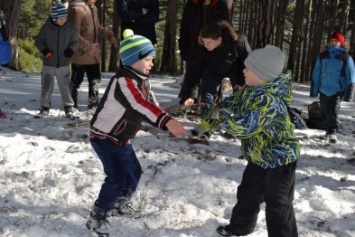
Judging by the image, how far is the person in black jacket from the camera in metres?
5.41

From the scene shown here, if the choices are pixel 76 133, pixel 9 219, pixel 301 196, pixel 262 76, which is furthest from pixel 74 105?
pixel 262 76

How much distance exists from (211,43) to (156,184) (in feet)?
6.54

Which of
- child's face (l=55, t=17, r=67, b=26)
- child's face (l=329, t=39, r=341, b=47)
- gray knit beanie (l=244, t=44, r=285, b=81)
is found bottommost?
gray knit beanie (l=244, t=44, r=285, b=81)

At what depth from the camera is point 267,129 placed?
3.20 meters

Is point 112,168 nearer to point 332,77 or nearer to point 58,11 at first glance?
point 58,11

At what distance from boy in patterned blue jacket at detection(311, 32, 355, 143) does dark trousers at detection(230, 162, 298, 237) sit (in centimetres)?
365

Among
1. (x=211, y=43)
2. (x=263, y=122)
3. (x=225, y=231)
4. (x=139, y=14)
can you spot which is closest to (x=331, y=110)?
(x=211, y=43)

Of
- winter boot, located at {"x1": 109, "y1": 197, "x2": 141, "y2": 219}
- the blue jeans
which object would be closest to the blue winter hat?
the blue jeans

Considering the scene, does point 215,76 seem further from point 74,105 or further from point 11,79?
point 11,79

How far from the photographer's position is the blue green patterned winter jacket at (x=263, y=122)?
307 centimetres

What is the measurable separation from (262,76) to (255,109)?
304 mm

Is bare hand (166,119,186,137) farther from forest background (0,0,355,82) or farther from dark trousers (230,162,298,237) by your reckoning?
forest background (0,0,355,82)

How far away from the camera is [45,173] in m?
4.76

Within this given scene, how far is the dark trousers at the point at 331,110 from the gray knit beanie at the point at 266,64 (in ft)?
12.8
